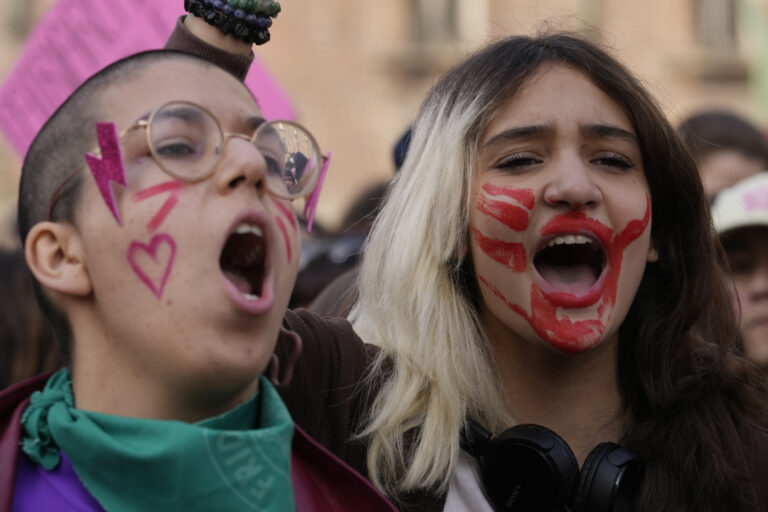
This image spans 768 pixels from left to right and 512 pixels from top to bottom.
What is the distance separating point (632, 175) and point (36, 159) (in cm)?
133

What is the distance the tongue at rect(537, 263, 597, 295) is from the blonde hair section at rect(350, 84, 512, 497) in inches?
7.5

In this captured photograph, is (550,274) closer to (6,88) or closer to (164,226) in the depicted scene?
(164,226)

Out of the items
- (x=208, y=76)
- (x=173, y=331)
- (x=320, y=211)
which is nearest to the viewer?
(x=173, y=331)

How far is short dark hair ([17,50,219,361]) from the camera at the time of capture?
204cm

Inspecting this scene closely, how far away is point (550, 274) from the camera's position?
9.38ft

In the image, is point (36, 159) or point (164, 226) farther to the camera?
point (36, 159)

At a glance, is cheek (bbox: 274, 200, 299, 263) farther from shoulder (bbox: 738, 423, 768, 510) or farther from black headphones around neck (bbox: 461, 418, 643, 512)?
shoulder (bbox: 738, 423, 768, 510)

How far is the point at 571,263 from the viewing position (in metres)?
2.90

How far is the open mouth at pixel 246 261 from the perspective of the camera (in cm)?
205

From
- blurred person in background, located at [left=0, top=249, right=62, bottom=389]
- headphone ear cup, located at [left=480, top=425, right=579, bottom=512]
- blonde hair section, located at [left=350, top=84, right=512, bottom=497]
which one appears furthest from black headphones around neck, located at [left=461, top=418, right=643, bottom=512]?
blurred person in background, located at [left=0, top=249, right=62, bottom=389]

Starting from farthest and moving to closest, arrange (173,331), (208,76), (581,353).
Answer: (581,353) < (208,76) < (173,331)

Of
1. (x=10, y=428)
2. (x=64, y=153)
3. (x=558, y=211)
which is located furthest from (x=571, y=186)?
(x=10, y=428)

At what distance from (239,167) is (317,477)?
58 centimetres

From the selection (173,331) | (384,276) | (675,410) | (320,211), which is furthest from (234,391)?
(320,211)
